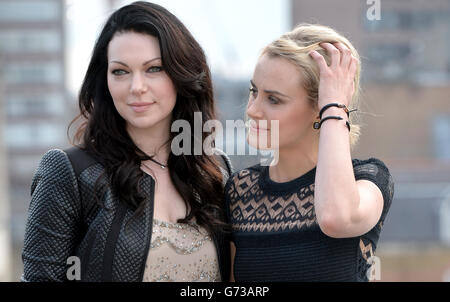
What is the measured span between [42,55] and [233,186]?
5229 cm

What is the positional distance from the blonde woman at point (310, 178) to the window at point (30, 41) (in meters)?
52.2

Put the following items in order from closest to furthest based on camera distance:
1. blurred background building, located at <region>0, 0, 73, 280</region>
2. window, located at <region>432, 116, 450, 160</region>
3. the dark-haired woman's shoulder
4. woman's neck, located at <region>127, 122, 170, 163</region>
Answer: the dark-haired woman's shoulder
woman's neck, located at <region>127, 122, 170, 163</region>
window, located at <region>432, 116, 450, 160</region>
blurred background building, located at <region>0, 0, 73, 280</region>

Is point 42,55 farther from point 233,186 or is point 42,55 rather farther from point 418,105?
point 233,186

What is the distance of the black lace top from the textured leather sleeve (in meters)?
0.78

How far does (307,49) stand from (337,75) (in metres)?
0.20

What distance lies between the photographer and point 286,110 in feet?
10.1

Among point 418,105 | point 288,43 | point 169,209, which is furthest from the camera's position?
point 418,105

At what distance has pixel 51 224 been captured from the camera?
3.07 metres

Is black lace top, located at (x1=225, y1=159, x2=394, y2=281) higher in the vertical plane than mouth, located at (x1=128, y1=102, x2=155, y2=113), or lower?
lower

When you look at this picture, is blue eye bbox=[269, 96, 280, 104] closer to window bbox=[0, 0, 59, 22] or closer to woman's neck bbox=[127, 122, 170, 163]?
woman's neck bbox=[127, 122, 170, 163]

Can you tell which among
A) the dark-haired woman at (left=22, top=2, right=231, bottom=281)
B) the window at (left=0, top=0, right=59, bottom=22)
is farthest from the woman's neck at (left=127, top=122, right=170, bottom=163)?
the window at (left=0, top=0, right=59, bottom=22)

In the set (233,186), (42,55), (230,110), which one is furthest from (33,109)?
(233,186)

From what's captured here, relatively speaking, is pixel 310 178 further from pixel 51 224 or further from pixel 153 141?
pixel 51 224

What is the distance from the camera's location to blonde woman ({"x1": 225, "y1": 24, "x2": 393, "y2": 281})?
2.82 meters
